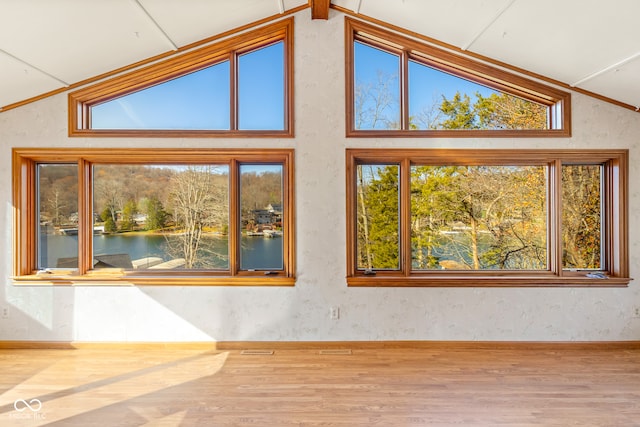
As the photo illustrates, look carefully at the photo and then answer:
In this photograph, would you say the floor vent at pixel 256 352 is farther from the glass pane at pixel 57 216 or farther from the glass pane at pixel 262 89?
the glass pane at pixel 262 89

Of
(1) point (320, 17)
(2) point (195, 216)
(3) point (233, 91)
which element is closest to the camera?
(1) point (320, 17)

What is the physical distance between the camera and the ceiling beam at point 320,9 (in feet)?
10.9

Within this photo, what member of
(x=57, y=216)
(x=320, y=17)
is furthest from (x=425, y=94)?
(x=57, y=216)

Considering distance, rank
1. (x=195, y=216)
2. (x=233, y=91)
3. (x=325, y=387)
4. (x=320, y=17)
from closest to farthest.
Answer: (x=325, y=387), (x=320, y=17), (x=233, y=91), (x=195, y=216)

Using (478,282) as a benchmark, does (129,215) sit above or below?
above

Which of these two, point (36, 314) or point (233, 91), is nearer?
point (36, 314)

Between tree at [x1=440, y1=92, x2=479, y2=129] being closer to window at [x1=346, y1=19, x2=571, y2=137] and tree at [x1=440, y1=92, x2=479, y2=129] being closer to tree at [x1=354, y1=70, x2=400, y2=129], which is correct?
window at [x1=346, y1=19, x2=571, y2=137]

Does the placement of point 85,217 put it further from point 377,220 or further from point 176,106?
point 377,220

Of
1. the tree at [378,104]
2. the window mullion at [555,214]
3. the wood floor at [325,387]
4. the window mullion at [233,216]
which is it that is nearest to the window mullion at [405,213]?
the tree at [378,104]

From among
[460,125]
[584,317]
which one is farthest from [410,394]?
[460,125]

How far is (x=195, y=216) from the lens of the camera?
3.73 metres

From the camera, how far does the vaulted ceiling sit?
2539mm

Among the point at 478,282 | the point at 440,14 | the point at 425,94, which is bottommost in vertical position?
the point at 478,282

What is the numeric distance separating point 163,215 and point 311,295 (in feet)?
5.99
